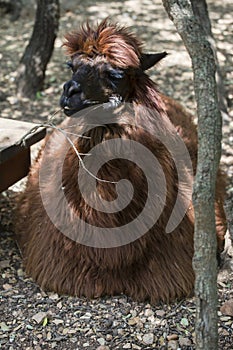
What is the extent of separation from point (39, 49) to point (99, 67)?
130 inches

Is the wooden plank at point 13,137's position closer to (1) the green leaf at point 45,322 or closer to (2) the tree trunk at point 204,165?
(1) the green leaf at point 45,322

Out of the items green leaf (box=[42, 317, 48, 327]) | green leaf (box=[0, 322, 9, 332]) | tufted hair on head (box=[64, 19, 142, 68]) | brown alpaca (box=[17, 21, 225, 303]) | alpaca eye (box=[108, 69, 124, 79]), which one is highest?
tufted hair on head (box=[64, 19, 142, 68])

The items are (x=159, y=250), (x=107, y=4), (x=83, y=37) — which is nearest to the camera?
(x=83, y=37)

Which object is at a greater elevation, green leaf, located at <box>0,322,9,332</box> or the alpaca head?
the alpaca head

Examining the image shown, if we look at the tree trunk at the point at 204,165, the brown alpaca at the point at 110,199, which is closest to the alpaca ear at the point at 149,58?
the brown alpaca at the point at 110,199

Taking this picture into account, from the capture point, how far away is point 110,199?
3.25 meters

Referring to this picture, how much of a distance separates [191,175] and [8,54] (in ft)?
14.9

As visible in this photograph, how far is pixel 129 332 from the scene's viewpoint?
3297 millimetres

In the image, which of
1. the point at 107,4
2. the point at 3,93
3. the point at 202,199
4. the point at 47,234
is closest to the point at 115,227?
the point at 47,234

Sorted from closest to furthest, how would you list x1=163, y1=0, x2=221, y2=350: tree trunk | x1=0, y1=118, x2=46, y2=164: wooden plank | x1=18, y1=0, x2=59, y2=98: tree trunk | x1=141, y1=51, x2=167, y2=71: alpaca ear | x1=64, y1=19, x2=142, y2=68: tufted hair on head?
x1=163, y1=0, x2=221, y2=350: tree trunk
x1=64, y1=19, x2=142, y2=68: tufted hair on head
x1=141, y1=51, x2=167, y2=71: alpaca ear
x1=0, y1=118, x2=46, y2=164: wooden plank
x1=18, y1=0, x2=59, y2=98: tree trunk

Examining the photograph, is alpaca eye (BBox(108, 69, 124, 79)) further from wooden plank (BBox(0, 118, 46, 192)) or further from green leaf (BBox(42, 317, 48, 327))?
green leaf (BBox(42, 317, 48, 327))

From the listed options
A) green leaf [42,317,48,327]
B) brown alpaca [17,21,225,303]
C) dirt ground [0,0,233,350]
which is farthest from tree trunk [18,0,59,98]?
green leaf [42,317,48,327]

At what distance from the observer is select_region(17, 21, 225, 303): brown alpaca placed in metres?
3.17

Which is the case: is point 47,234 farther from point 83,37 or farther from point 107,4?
point 107,4
